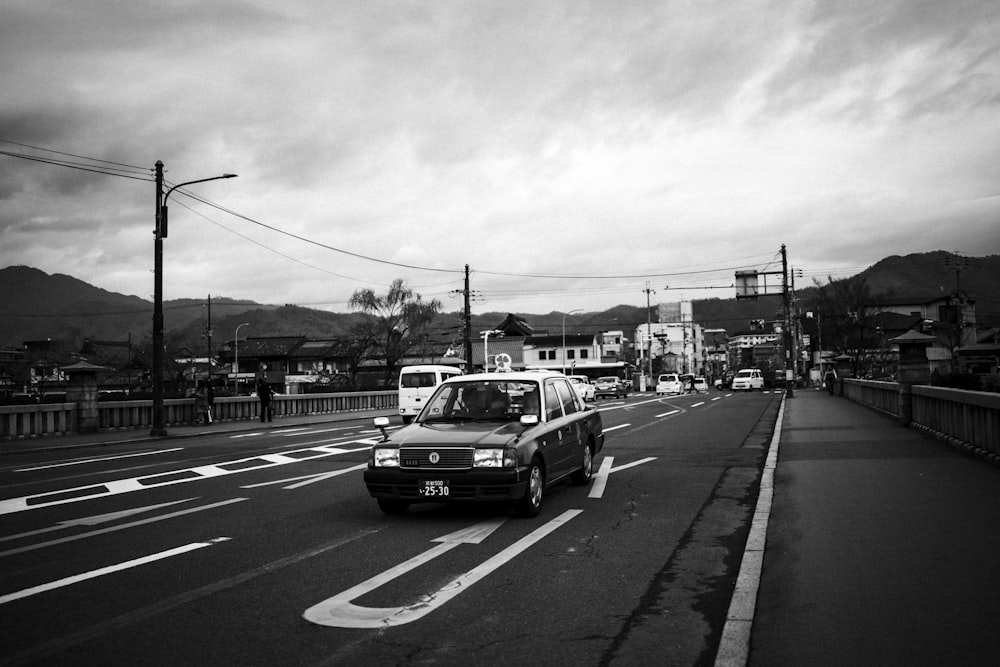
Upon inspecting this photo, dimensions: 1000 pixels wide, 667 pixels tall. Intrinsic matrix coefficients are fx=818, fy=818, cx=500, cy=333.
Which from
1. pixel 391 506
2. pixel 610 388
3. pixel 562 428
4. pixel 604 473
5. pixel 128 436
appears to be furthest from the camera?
pixel 610 388

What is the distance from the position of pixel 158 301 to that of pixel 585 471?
18.1 meters

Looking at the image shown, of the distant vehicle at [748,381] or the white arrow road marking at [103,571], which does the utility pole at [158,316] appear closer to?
the white arrow road marking at [103,571]

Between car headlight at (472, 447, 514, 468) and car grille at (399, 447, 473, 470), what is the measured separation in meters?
0.07

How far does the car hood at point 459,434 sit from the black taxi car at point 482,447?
0.03 feet

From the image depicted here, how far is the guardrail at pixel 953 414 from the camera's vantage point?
12.2 m

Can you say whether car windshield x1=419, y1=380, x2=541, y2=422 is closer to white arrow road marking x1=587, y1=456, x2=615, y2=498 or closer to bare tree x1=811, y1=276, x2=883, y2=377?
white arrow road marking x1=587, y1=456, x2=615, y2=498

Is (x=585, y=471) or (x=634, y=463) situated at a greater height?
(x=585, y=471)

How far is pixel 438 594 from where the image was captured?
18.6 ft

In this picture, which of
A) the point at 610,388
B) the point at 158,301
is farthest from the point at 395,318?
the point at 158,301

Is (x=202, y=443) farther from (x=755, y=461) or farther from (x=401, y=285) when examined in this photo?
(x=401, y=285)

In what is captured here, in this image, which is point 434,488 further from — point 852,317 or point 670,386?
point 670,386

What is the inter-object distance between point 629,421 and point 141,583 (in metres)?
22.1

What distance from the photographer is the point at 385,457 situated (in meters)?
8.58

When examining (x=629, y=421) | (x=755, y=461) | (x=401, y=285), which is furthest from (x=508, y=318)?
(x=755, y=461)
